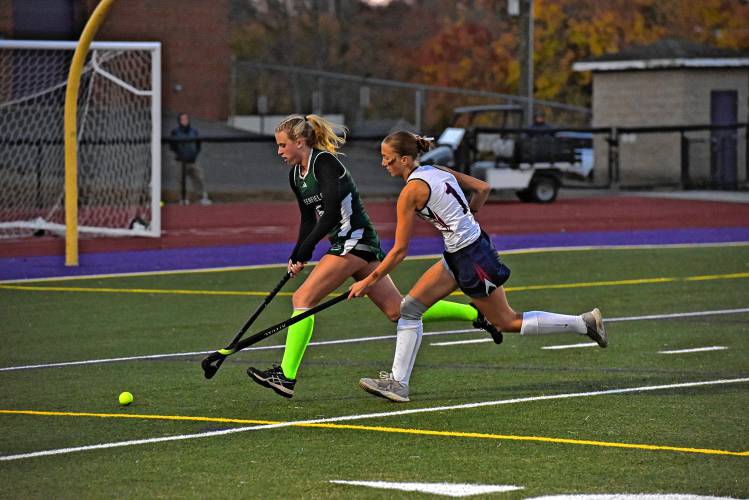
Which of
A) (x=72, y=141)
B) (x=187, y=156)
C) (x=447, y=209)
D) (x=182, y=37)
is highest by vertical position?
(x=182, y=37)

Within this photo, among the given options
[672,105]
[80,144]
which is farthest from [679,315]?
[672,105]

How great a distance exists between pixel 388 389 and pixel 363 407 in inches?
8.4

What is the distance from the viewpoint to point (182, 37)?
1801 inches

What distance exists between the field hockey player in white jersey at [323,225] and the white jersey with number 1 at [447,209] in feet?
1.75

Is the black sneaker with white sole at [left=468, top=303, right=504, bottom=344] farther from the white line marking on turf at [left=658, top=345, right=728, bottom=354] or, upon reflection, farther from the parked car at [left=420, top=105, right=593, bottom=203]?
the parked car at [left=420, top=105, right=593, bottom=203]

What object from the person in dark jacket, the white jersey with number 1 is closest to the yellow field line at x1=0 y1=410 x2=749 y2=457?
the white jersey with number 1

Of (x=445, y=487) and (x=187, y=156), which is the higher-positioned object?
(x=187, y=156)

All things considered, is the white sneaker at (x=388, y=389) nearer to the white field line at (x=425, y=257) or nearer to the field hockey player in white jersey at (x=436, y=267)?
the field hockey player in white jersey at (x=436, y=267)

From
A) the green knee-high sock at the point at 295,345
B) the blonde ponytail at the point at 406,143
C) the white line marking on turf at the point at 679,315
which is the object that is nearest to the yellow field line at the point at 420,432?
the green knee-high sock at the point at 295,345

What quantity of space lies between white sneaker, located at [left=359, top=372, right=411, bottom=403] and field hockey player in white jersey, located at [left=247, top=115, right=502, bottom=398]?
→ 1.62 ft

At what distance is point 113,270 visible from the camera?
61.8ft

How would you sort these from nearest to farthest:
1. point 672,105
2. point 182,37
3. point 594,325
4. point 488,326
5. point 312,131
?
point 312,131
point 594,325
point 488,326
point 672,105
point 182,37

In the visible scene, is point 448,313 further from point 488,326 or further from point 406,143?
point 406,143

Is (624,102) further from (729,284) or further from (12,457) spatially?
(12,457)
